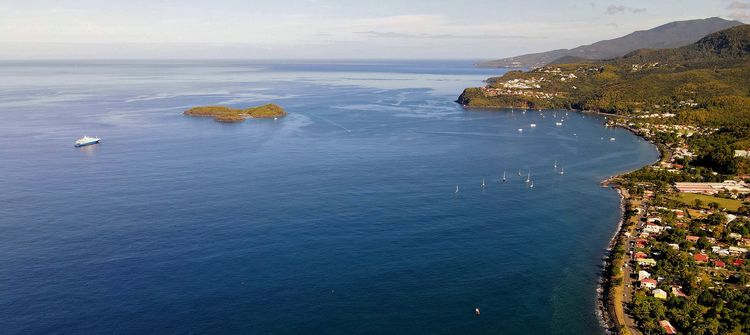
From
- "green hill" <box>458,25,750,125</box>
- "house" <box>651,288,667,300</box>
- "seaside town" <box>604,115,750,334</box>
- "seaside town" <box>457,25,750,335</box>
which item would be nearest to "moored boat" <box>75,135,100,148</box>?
"seaside town" <box>457,25,750,335</box>

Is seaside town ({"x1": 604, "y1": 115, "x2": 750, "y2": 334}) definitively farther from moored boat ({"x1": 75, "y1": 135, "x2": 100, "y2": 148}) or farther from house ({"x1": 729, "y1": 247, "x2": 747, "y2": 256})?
moored boat ({"x1": 75, "y1": 135, "x2": 100, "y2": 148})

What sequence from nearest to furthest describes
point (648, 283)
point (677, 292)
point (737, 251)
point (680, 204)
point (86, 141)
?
point (677, 292), point (648, 283), point (737, 251), point (680, 204), point (86, 141)

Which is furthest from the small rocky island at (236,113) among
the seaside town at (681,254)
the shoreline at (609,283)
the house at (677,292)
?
the house at (677,292)

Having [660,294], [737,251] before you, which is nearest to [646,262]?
[660,294]

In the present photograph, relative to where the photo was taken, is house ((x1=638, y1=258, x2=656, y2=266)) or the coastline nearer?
the coastline

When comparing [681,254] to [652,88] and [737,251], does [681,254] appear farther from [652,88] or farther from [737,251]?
[652,88]
